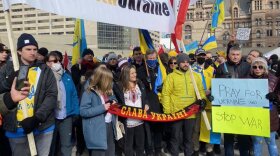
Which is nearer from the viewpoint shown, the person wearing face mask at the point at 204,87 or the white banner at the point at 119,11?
the white banner at the point at 119,11

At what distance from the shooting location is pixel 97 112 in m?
4.47

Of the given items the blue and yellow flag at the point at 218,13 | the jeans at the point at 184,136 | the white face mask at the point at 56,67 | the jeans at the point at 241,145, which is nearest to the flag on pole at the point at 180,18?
the jeans at the point at 184,136

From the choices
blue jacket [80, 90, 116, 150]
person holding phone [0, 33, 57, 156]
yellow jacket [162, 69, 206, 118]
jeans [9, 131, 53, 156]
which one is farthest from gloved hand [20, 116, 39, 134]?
yellow jacket [162, 69, 206, 118]

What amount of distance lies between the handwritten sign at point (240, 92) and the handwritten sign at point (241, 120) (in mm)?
82

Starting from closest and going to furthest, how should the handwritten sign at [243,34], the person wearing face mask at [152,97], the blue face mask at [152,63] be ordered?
1. the person wearing face mask at [152,97]
2. the blue face mask at [152,63]
3. the handwritten sign at [243,34]

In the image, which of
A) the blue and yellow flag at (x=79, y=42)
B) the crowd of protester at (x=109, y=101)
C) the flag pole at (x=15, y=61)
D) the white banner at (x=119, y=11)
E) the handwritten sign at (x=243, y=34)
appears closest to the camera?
the flag pole at (x=15, y=61)

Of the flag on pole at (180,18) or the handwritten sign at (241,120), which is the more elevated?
the flag on pole at (180,18)

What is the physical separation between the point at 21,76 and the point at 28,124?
1.68 feet

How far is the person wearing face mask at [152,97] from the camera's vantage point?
5.98 meters

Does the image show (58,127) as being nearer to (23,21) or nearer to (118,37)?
(118,37)

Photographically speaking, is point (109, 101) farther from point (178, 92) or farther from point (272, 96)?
point (272, 96)

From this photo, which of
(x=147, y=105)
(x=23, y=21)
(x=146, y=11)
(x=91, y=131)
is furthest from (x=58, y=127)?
(x=23, y=21)

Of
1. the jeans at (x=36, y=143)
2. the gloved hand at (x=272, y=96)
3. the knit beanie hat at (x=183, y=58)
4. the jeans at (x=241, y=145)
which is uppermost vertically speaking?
the knit beanie hat at (x=183, y=58)

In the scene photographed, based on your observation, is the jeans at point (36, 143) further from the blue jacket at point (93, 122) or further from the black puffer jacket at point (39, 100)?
the blue jacket at point (93, 122)
